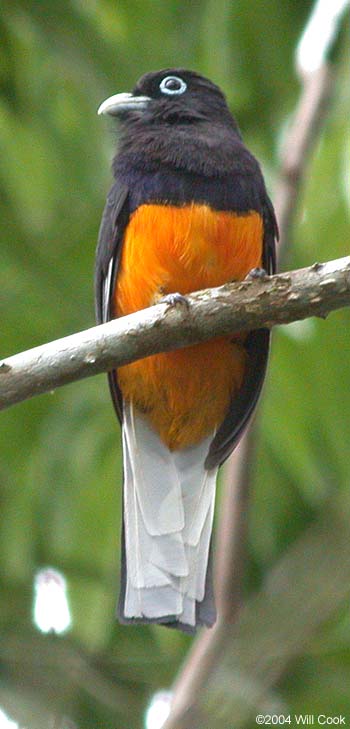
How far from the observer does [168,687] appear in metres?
5.51

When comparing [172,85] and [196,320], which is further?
[172,85]

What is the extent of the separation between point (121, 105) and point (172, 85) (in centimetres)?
25

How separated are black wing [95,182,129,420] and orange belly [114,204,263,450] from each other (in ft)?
0.13

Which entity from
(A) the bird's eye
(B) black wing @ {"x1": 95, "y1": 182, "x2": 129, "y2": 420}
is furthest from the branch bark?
(A) the bird's eye

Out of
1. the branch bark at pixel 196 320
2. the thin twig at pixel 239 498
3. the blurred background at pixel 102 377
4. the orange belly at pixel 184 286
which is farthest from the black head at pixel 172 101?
the branch bark at pixel 196 320

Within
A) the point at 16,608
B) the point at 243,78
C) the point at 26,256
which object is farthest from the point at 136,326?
the point at 243,78

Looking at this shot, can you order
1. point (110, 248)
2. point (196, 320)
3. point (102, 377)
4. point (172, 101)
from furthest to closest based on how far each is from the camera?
point (102, 377) < point (172, 101) < point (110, 248) < point (196, 320)

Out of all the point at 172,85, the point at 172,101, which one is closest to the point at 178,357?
the point at 172,101

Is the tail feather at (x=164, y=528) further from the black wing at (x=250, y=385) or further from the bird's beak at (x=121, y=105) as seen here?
the bird's beak at (x=121, y=105)

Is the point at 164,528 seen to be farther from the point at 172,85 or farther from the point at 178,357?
the point at 172,85

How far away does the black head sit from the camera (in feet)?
19.8

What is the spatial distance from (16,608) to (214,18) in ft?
8.74

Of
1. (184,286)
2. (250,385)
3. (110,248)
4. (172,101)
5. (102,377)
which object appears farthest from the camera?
(102,377)

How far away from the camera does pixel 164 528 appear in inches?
219
